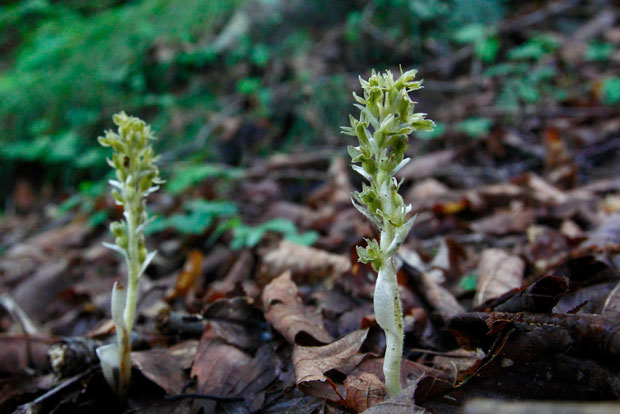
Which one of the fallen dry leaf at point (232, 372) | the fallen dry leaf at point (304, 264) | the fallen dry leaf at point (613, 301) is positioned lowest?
the fallen dry leaf at point (304, 264)

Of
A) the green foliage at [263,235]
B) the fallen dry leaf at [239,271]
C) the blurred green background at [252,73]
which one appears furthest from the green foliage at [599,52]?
the fallen dry leaf at [239,271]

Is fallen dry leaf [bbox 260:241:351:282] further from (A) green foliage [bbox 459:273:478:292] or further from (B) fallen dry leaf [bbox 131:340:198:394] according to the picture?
(B) fallen dry leaf [bbox 131:340:198:394]

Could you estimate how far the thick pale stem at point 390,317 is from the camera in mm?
1378

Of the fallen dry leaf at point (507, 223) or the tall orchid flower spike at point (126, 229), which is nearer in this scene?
the tall orchid flower spike at point (126, 229)

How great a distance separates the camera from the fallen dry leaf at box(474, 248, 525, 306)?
2.07m

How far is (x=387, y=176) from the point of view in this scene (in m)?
1.39

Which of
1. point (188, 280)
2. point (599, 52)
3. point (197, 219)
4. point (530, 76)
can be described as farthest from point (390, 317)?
point (599, 52)

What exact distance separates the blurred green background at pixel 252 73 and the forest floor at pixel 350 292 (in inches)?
28.5

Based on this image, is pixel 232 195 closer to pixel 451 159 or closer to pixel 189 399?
pixel 451 159

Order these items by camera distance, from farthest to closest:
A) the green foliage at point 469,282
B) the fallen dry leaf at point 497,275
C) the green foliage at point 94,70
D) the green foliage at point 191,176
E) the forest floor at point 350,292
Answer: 1. the green foliage at point 94,70
2. the green foliage at point 191,176
3. the green foliage at point 469,282
4. the fallen dry leaf at point 497,275
5. the forest floor at point 350,292

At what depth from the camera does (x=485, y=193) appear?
3674 millimetres

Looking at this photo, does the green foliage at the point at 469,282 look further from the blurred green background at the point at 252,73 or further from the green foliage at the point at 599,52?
the green foliage at the point at 599,52

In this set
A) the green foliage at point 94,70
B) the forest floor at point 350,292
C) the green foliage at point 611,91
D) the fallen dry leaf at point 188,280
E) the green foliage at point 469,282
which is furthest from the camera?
the green foliage at point 94,70

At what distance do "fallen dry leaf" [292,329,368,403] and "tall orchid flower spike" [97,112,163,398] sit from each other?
26.1 inches
